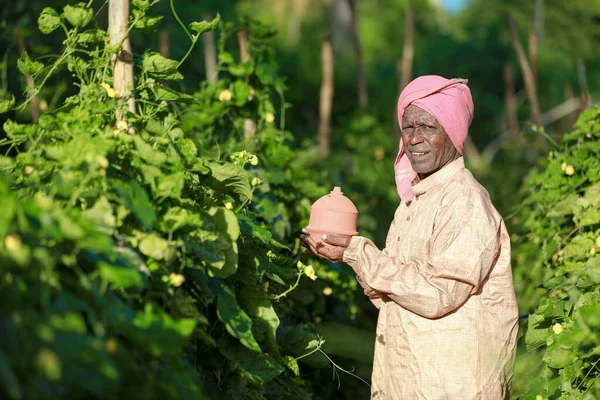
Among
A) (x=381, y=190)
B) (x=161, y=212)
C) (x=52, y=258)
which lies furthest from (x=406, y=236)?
(x=381, y=190)

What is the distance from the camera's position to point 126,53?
10.8 feet

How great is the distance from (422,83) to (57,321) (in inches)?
66.2

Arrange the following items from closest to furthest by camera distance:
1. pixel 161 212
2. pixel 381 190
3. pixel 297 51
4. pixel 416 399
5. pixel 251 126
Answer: pixel 161 212 → pixel 416 399 → pixel 251 126 → pixel 381 190 → pixel 297 51

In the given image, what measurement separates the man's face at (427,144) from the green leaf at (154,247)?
3.44 feet

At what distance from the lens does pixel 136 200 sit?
2527 mm

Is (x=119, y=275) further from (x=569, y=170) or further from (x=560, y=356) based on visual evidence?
(x=569, y=170)

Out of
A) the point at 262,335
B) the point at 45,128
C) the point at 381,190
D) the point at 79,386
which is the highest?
the point at 45,128

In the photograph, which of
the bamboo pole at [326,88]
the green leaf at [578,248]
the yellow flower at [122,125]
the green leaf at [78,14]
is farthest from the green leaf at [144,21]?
the bamboo pole at [326,88]

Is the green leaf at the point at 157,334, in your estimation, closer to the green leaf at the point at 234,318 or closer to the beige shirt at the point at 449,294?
the green leaf at the point at 234,318

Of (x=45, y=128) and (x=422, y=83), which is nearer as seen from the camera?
(x=45, y=128)

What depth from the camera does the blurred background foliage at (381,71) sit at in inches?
293

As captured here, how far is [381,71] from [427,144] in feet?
63.7

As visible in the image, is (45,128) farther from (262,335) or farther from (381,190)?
(381,190)

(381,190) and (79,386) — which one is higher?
(79,386)
